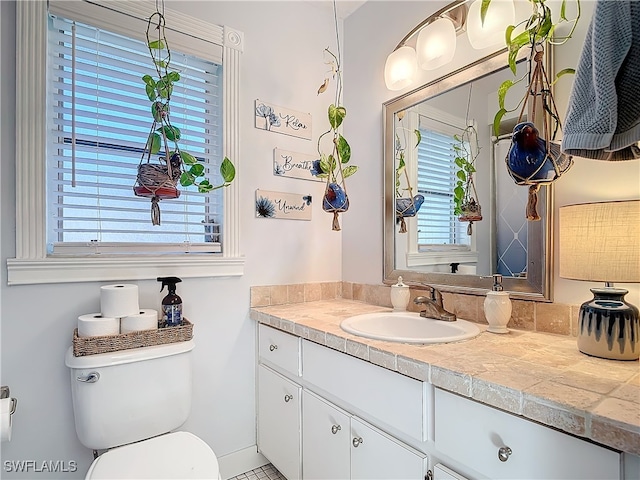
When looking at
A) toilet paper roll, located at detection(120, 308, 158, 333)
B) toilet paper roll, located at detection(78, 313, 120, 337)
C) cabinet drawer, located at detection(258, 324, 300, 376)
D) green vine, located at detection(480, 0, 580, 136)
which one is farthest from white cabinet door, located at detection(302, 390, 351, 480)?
green vine, located at detection(480, 0, 580, 136)

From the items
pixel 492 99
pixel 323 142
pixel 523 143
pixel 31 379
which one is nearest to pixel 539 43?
pixel 492 99

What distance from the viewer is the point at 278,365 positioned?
1.62 metres

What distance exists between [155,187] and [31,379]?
84 centimetres

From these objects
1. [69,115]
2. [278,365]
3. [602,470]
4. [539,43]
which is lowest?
[278,365]

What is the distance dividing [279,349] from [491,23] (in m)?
1.55

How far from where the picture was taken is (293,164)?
6.43 feet

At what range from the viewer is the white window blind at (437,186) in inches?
61.7

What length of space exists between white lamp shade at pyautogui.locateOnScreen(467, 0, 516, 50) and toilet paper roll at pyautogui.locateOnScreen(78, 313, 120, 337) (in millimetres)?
1733

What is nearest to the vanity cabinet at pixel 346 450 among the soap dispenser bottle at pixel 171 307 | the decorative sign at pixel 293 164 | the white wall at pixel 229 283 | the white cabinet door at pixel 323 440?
the white cabinet door at pixel 323 440

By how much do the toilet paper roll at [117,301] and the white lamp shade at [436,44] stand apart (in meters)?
1.54

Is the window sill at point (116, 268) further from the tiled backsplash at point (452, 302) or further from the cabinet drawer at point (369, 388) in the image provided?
the cabinet drawer at point (369, 388)

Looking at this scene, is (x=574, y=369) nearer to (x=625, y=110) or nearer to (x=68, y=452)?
(x=625, y=110)

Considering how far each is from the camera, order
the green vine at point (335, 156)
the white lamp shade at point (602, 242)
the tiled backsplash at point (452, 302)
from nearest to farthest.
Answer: the white lamp shade at point (602, 242), the tiled backsplash at point (452, 302), the green vine at point (335, 156)

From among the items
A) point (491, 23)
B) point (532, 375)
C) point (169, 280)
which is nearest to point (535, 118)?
point (491, 23)
